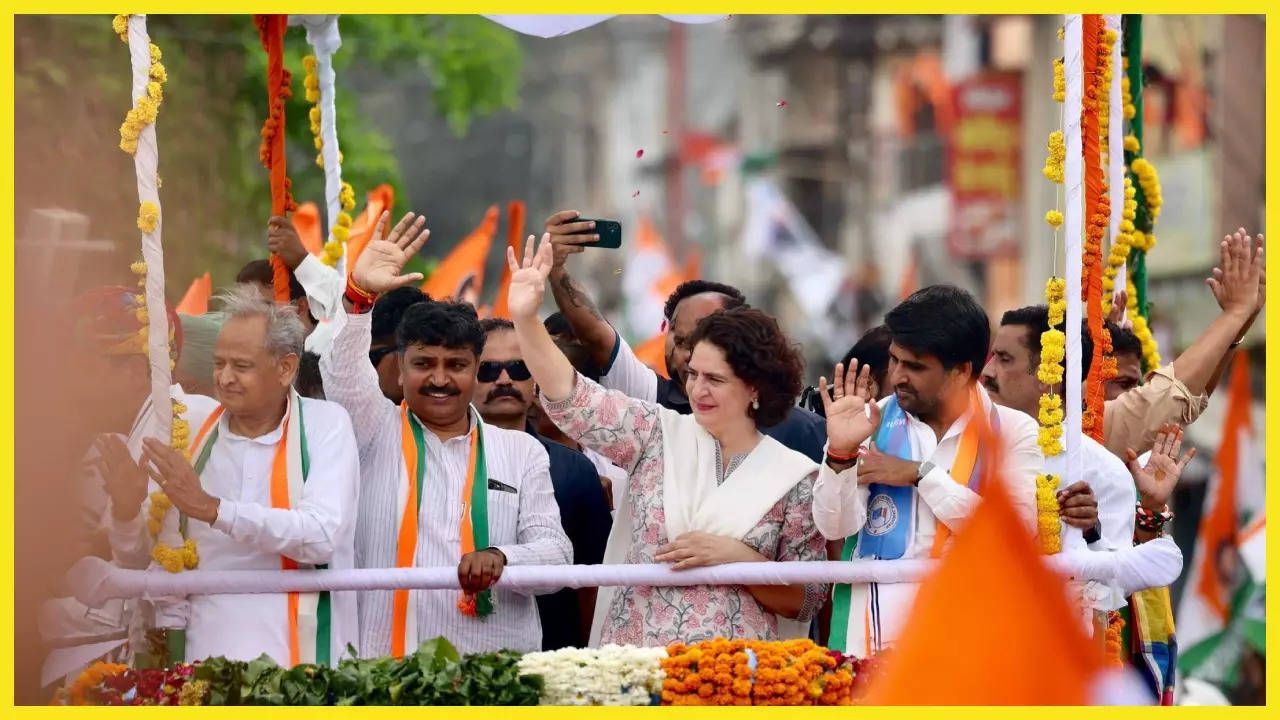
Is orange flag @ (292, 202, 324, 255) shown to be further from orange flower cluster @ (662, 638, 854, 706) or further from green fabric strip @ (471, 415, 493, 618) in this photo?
orange flower cluster @ (662, 638, 854, 706)

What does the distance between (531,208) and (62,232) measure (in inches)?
1796

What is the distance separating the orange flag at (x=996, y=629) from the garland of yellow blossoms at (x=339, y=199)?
4102mm

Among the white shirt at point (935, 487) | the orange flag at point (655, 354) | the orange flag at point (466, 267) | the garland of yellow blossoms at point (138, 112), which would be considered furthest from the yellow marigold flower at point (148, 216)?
the orange flag at point (466, 267)

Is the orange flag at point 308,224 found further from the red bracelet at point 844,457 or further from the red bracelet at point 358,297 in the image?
the red bracelet at point 844,457

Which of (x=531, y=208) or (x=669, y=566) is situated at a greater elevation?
(x=531, y=208)

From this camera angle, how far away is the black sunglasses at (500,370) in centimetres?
619

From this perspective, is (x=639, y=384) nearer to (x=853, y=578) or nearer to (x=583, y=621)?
(x=583, y=621)

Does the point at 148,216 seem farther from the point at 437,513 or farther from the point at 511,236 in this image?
the point at 511,236

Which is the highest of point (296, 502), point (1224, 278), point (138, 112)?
point (138, 112)

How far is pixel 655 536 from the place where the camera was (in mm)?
5129

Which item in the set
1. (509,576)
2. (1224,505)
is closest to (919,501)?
(509,576)

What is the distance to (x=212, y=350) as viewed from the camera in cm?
588

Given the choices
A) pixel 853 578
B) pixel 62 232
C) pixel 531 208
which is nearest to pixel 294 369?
pixel 62 232

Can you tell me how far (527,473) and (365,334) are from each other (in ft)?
2.10
